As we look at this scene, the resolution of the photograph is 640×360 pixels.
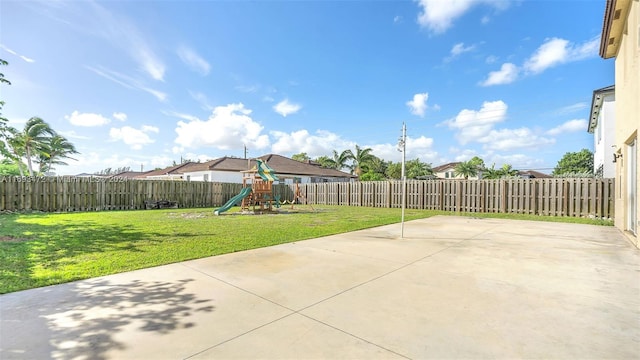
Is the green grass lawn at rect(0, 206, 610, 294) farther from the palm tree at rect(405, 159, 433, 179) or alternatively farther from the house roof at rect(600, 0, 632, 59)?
the palm tree at rect(405, 159, 433, 179)

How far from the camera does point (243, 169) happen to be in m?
29.9

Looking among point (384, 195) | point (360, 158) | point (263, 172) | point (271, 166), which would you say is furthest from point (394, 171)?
point (263, 172)

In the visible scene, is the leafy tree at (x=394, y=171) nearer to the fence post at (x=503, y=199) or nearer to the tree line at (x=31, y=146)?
the fence post at (x=503, y=199)

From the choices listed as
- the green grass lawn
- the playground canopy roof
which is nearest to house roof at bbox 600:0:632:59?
the green grass lawn

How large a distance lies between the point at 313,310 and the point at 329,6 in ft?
40.9

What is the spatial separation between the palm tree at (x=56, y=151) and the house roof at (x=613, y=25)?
43.6 m

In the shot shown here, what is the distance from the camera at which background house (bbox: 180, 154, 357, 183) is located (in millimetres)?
28453

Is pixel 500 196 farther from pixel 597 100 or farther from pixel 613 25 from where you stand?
pixel 597 100

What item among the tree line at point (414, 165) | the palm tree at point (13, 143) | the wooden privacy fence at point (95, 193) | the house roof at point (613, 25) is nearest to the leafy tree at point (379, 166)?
the tree line at point (414, 165)

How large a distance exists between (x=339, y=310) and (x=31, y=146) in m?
27.7

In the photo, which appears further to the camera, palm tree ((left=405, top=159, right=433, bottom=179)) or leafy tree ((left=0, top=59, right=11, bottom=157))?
palm tree ((left=405, top=159, right=433, bottom=179))

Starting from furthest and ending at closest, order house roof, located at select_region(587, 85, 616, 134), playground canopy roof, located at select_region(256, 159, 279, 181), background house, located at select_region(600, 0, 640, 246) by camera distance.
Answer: playground canopy roof, located at select_region(256, 159, 279, 181), house roof, located at select_region(587, 85, 616, 134), background house, located at select_region(600, 0, 640, 246)

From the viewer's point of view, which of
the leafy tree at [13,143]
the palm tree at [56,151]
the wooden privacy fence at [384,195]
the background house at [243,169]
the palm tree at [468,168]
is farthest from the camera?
the palm tree at [468,168]

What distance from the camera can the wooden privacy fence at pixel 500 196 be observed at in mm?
11672
